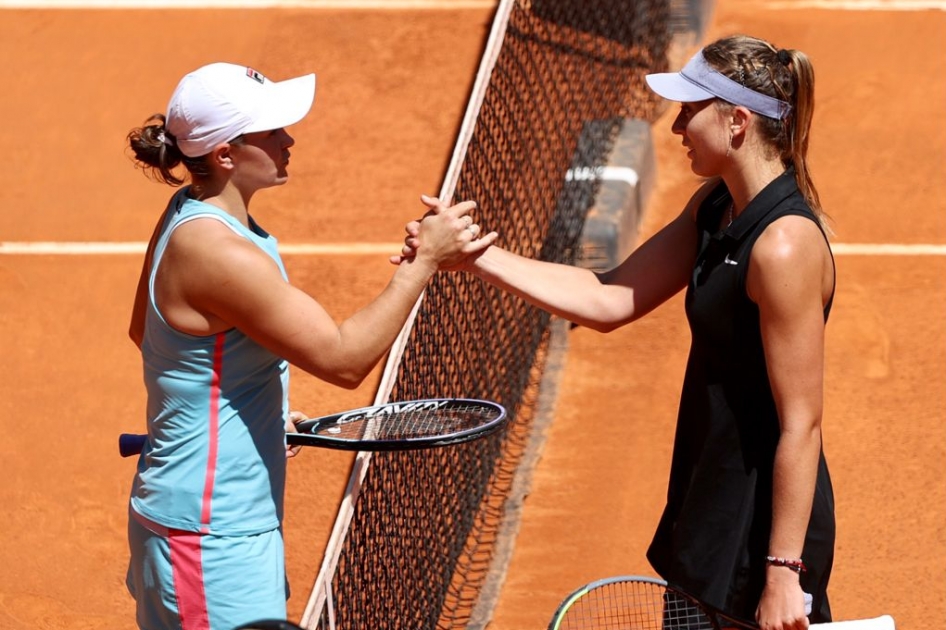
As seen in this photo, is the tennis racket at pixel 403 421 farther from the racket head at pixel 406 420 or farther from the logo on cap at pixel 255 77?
the logo on cap at pixel 255 77

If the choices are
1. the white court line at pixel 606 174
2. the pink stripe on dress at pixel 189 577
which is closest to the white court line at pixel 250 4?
the white court line at pixel 606 174

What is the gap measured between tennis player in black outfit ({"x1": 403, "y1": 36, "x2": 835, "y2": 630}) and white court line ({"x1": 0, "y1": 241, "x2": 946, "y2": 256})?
4.67 meters

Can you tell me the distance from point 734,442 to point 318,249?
5.04 meters

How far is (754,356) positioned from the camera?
3213 millimetres

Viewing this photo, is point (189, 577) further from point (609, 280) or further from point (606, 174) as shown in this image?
point (606, 174)

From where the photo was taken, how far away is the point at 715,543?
10.8ft

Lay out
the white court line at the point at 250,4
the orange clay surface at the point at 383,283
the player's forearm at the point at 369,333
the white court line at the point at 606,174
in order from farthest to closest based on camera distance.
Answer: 1. the white court line at the point at 250,4
2. the white court line at the point at 606,174
3. the orange clay surface at the point at 383,283
4. the player's forearm at the point at 369,333

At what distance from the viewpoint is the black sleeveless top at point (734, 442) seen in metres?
3.21

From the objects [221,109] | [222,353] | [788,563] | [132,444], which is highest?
[221,109]

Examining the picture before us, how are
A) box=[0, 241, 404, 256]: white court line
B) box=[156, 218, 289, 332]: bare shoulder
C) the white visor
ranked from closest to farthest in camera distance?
box=[156, 218, 289, 332]: bare shoulder, the white visor, box=[0, 241, 404, 256]: white court line

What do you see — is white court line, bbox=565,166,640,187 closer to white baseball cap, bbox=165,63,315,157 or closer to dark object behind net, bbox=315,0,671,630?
dark object behind net, bbox=315,0,671,630

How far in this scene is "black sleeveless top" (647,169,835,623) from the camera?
10.5ft

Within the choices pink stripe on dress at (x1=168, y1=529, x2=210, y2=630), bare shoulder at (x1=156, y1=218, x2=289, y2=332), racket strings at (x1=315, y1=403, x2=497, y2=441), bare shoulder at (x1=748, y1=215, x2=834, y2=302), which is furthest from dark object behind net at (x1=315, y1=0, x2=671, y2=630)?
bare shoulder at (x1=748, y1=215, x2=834, y2=302)

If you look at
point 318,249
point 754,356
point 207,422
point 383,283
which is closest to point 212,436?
point 207,422
